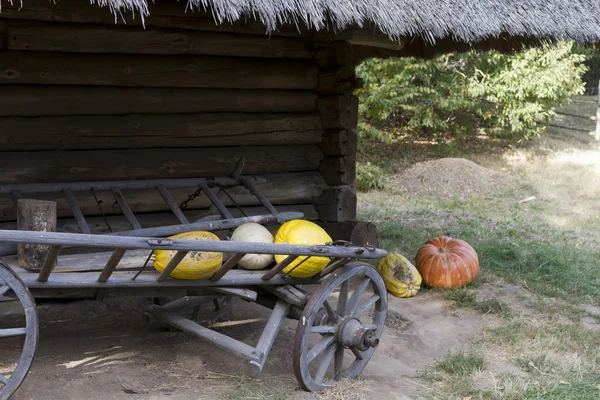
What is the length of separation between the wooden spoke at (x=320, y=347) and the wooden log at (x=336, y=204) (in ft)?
8.67

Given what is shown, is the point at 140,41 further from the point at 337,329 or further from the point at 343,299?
the point at 337,329

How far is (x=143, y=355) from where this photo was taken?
4430 mm

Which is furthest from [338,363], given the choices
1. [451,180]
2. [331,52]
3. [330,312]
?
[451,180]

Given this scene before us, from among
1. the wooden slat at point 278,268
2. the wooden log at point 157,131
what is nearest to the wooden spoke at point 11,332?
the wooden slat at point 278,268

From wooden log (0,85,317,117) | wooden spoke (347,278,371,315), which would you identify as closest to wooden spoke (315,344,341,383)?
wooden spoke (347,278,371,315)

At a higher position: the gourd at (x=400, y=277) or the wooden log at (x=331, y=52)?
the wooden log at (x=331, y=52)

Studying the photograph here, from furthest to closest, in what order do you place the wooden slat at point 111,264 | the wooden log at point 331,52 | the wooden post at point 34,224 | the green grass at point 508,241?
the green grass at point 508,241
the wooden log at point 331,52
the wooden post at point 34,224
the wooden slat at point 111,264

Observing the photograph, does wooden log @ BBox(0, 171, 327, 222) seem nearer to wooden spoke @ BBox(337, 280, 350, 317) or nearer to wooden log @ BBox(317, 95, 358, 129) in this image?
wooden log @ BBox(317, 95, 358, 129)

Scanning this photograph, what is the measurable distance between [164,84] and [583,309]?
3908 millimetres

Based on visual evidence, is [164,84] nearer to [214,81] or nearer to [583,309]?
[214,81]

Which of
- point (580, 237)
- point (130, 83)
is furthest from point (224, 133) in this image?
point (580, 237)

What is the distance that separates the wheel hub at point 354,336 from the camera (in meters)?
3.99

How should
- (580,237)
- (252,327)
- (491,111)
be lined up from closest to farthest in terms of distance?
1. (252,327)
2. (580,237)
3. (491,111)

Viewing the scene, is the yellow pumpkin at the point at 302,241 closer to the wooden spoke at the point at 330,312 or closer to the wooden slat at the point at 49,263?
the wooden spoke at the point at 330,312
